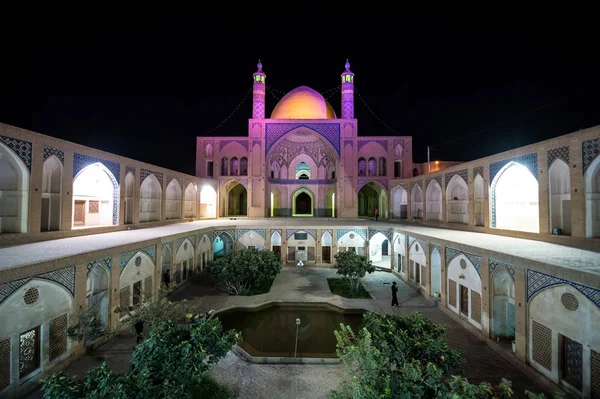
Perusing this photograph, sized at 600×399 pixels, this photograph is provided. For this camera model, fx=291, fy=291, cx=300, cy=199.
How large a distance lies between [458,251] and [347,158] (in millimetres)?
11892

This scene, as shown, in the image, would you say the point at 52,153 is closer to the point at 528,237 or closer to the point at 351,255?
the point at 351,255

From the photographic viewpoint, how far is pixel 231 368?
5414mm

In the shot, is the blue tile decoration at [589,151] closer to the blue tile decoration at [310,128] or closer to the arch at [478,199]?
the arch at [478,199]

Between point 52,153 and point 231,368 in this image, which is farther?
point 52,153

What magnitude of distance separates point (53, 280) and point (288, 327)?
203 inches

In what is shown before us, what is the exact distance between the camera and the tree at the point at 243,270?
373 inches

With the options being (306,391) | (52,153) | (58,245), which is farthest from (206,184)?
(306,391)

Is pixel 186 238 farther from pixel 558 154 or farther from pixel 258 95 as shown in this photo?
pixel 258 95

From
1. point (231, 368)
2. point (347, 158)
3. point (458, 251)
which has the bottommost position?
point (231, 368)

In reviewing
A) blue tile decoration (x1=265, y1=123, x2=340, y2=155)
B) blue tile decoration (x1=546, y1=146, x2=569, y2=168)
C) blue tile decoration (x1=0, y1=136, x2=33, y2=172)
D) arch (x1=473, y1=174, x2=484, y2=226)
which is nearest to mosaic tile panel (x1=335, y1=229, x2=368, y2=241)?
arch (x1=473, y1=174, x2=484, y2=226)

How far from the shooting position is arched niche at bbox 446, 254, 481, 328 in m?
6.93

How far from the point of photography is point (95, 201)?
10.9 metres

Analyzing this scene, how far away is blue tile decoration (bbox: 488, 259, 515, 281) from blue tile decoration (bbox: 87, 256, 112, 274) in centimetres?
851

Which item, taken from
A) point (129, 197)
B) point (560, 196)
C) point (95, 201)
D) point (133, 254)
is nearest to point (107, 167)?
point (129, 197)
